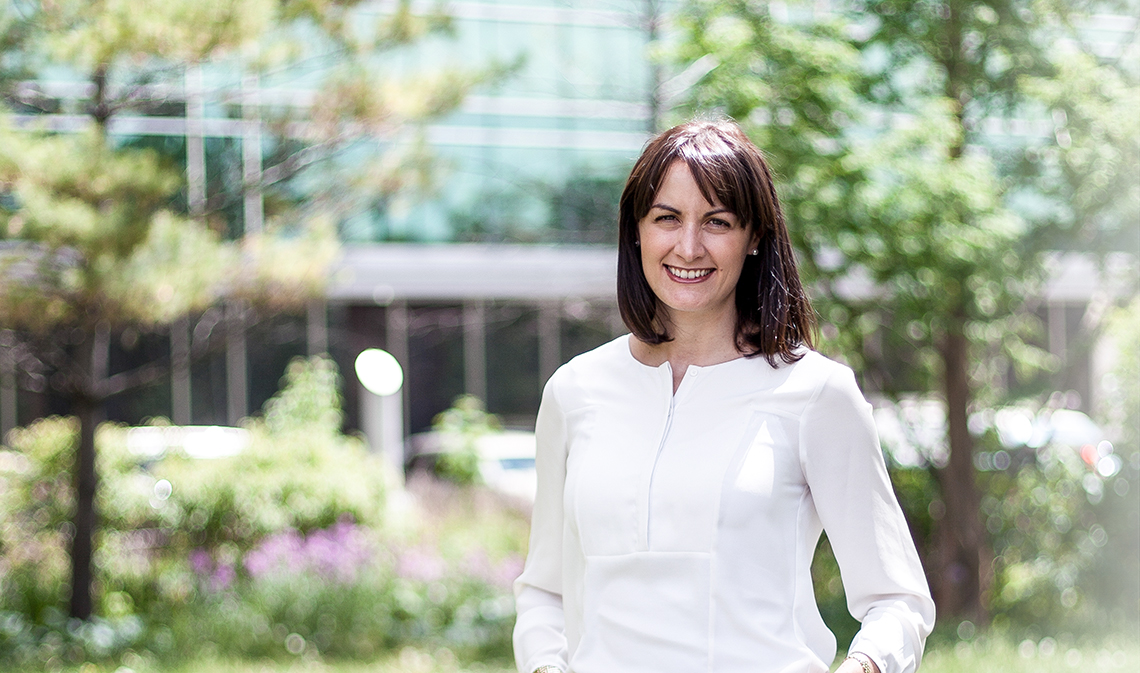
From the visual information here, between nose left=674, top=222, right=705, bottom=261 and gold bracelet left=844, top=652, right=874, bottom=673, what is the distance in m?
0.71

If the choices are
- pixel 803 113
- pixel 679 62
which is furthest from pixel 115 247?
pixel 803 113

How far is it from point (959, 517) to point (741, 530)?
19.7 ft

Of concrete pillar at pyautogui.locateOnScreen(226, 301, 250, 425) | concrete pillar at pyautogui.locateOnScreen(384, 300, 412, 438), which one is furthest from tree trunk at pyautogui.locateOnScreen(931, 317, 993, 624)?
concrete pillar at pyautogui.locateOnScreen(226, 301, 250, 425)

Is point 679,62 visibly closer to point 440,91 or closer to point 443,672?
point 440,91

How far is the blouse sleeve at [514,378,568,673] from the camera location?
6.99 ft

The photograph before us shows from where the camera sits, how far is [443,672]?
612 cm

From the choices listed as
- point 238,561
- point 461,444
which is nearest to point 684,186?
point 238,561

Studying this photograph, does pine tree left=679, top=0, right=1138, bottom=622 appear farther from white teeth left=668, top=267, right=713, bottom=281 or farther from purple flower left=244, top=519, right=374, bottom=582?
→ white teeth left=668, top=267, right=713, bottom=281

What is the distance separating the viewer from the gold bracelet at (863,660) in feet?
5.78

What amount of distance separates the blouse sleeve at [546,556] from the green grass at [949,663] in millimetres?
4079

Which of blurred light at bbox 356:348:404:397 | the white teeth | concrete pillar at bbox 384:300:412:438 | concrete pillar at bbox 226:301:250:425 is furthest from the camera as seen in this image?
concrete pillar at bbox 384:300:412:438

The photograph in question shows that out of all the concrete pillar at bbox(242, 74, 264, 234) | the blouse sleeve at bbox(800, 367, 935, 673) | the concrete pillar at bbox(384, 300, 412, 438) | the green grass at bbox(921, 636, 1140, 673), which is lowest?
the green grass at bbox(921, 636, 1140, 673)

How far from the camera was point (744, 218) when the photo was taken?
195 centimetres

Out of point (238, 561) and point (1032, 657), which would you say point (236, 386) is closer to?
point (238, 561)
